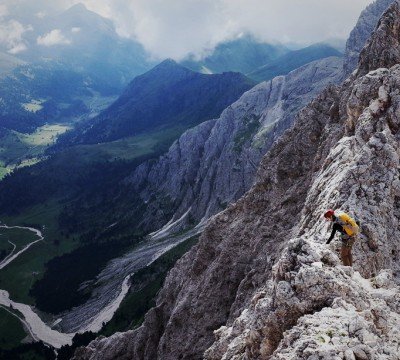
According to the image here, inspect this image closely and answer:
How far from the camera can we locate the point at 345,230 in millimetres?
29328

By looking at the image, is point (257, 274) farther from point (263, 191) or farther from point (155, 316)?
point (155, 316)

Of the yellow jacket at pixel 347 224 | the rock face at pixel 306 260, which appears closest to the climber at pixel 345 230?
the yellow jacket at pixel 347 224

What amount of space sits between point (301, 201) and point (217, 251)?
15826 millimetres

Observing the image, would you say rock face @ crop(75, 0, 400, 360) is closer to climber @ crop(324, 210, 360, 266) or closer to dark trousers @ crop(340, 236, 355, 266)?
dark trousers @ crop(340, 236, 355, 266)

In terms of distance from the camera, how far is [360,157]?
3800cm

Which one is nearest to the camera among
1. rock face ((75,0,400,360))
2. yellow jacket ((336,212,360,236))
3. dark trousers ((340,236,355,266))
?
rock face ((75,0,400,360))

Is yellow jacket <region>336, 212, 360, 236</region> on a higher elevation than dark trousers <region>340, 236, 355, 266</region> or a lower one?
higher

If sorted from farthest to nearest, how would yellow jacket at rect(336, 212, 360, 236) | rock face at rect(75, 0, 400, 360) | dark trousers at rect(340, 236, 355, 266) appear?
dark trousers at rect(340, 236, 355, 266) → yellow jacket at rect(336, 212, 360, 236) → rock face at rect(75, 0, 400, 360)

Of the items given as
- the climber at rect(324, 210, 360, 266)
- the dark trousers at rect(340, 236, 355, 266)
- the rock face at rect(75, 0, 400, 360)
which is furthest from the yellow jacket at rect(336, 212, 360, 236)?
the rock face at rect(75, 0, 400, 360)

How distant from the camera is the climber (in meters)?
29.3

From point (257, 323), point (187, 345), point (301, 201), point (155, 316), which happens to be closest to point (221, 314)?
point (187, 345)

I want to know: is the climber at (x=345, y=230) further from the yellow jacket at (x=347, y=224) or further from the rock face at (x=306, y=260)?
the rock face at (x=306, y=260)

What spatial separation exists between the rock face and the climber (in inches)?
55.0

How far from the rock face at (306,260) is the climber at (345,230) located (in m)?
1.40
